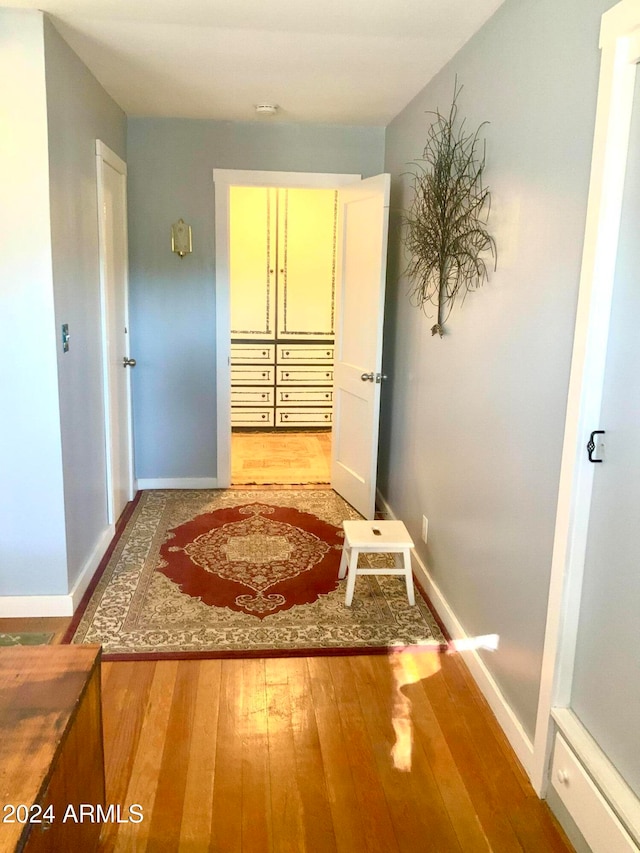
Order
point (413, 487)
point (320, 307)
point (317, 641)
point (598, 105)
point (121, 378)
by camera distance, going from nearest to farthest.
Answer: point (598, 105) → point (317, 641) → point (413, 487) → point (121, 378) → point (320, 307)

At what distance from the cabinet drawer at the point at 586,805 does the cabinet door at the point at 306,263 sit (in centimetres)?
478

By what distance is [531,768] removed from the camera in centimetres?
195

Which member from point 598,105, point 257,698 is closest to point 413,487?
point 257,698

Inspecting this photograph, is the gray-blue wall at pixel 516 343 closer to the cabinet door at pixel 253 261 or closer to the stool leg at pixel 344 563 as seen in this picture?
the stool leg at pixel 344 563

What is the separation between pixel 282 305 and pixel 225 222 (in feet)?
6.05

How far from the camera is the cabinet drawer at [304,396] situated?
248 inches

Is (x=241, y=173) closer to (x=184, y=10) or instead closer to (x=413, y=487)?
(x=184, y=10)

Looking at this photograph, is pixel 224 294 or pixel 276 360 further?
pixel 276 360

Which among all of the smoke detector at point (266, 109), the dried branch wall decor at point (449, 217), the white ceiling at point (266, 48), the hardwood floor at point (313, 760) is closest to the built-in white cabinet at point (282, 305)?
the smoke detector at point (266, 109)

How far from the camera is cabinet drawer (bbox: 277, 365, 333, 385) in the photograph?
6246mm

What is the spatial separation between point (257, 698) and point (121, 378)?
7.79 ft

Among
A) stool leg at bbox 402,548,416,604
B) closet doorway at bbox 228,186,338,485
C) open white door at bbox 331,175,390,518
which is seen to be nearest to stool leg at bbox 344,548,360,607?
stool leg at bbox 402,548,416,604

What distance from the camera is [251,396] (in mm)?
6281

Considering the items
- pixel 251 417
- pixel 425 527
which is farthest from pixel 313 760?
pixel 251 417
